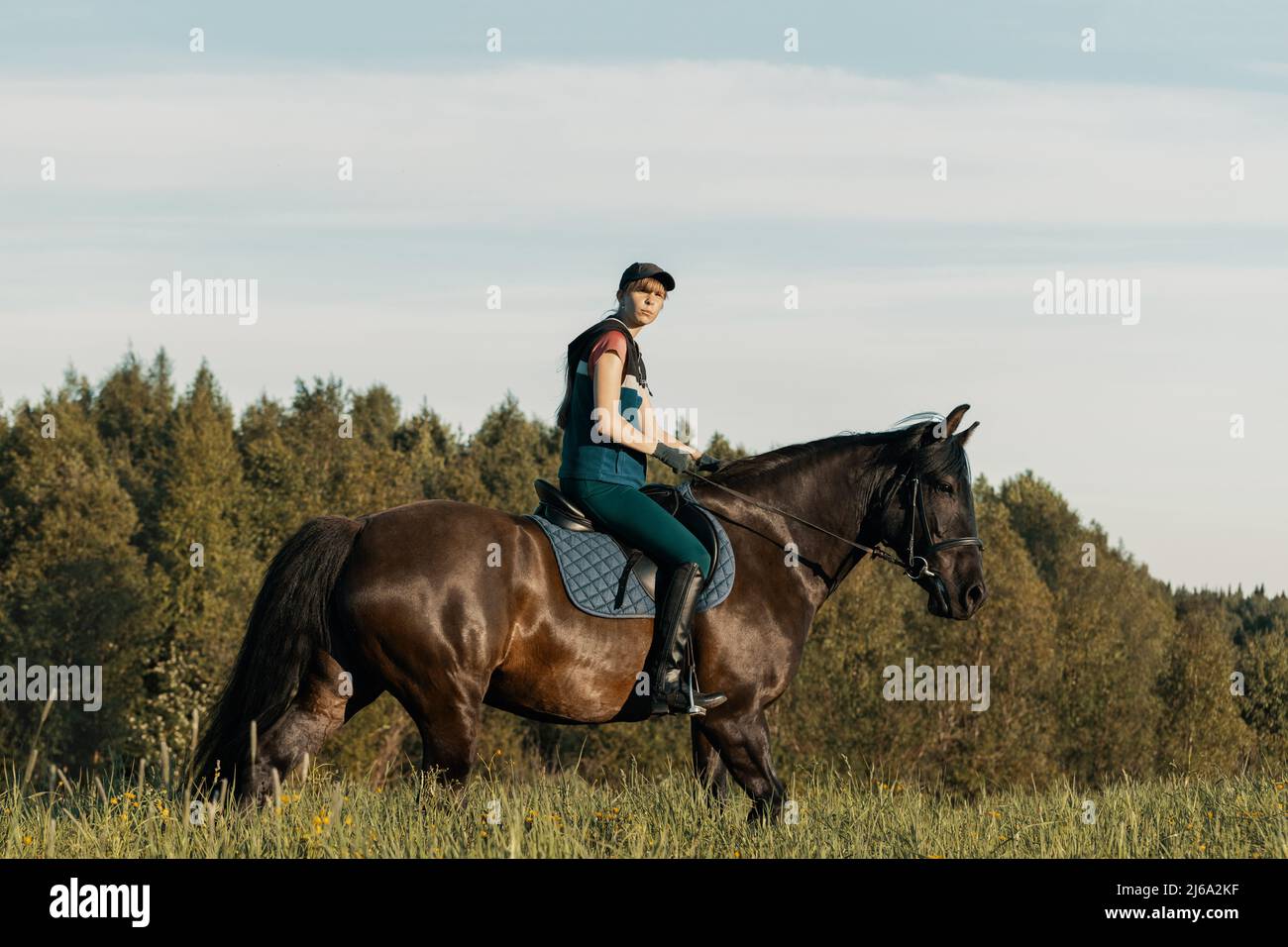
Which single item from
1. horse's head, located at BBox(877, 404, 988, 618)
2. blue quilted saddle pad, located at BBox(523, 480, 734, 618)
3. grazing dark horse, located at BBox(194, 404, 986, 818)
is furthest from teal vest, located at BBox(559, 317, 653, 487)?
horse's head, located at BBox(877, 404, 988, 618)

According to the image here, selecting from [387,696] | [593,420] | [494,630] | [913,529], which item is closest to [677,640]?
[494,630]

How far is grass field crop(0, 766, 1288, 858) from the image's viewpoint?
21.7ft

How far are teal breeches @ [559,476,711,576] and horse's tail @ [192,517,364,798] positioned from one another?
5.02ft

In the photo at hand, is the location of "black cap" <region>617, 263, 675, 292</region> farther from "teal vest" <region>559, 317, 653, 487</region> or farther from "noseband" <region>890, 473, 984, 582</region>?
"noseband" <region>890, 473, 984, 582</region>

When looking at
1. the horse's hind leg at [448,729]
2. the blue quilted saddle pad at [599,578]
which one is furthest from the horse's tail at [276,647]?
the blue quilted saddle pad at [599,578]

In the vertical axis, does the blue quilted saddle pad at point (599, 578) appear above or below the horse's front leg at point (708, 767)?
above

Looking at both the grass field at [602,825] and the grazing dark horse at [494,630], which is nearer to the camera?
the grass field at [602,825]

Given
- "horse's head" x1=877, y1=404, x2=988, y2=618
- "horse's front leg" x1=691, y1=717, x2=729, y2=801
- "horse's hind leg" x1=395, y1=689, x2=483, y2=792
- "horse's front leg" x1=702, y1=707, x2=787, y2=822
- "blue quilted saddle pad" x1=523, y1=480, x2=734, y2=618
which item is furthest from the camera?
"horse's head" x1=877, y1=404, x2=988, y2=618

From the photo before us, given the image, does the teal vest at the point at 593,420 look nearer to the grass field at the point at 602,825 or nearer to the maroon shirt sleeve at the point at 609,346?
the maroon shirt sleeve at the point at 609,346

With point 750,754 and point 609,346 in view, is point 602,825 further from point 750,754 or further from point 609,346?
point 609,346

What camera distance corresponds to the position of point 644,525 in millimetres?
8672

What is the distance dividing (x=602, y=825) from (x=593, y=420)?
8.28ft

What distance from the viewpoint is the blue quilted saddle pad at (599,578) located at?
856 centimetres
